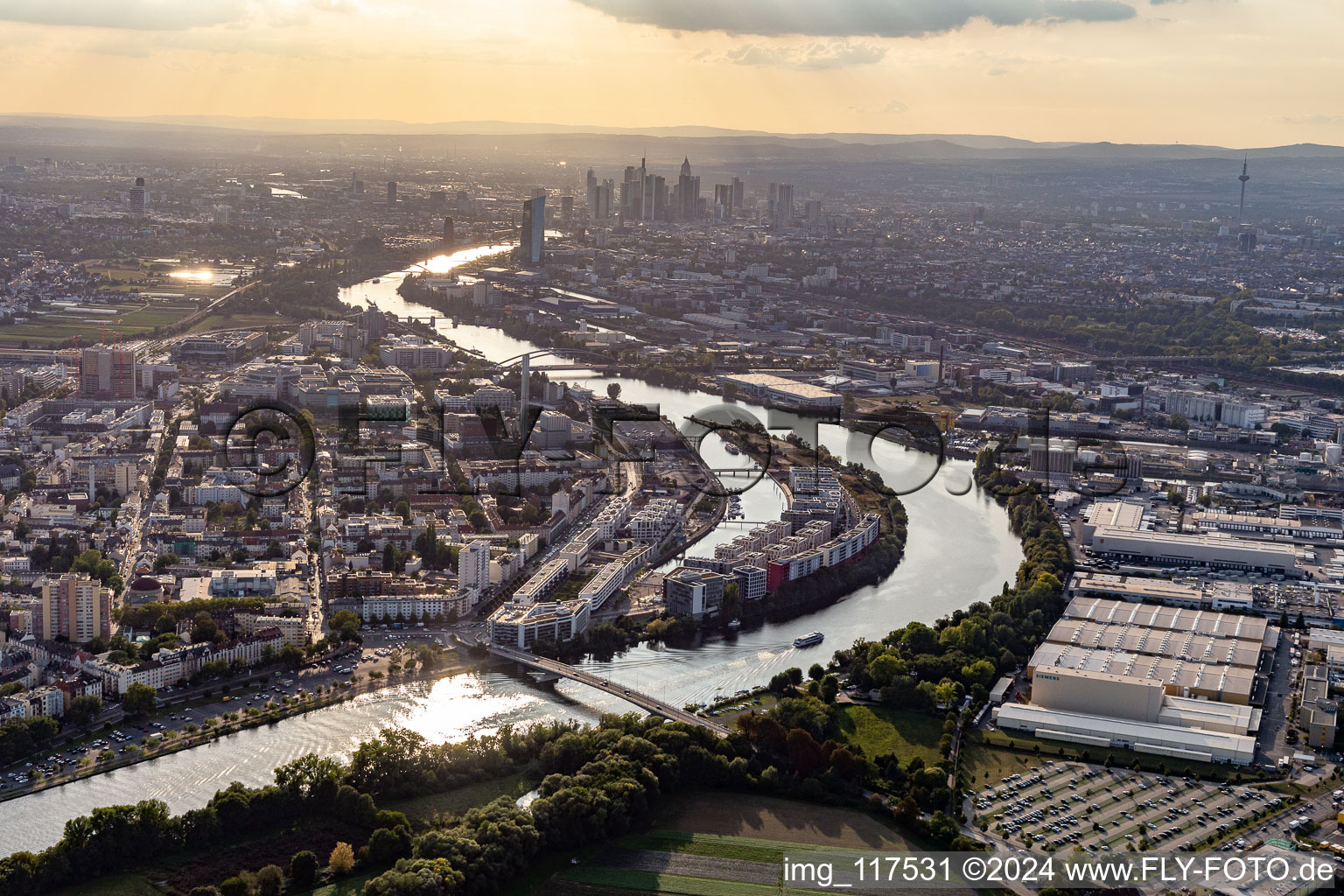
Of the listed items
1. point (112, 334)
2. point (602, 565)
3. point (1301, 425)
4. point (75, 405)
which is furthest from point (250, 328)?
point (1301, 425)

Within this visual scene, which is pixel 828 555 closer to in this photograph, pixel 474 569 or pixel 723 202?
pixel 474 569

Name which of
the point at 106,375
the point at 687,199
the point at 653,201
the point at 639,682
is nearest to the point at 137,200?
the point at 653,201

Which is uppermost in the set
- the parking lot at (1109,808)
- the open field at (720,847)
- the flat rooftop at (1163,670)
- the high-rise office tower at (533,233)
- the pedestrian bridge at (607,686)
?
the high-rise office tower at (533,233)

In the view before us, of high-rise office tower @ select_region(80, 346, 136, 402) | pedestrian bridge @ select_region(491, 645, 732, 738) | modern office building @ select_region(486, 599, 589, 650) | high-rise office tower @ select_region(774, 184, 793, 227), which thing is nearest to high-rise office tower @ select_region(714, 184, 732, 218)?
high-rise office tower @ select_region(774, 184, 793, 227)

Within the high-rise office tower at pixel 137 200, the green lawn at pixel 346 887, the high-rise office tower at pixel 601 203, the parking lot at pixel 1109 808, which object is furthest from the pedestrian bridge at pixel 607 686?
the high-rise office tower at pixel 601 203

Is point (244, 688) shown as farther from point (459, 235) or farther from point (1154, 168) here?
point (1154, 168)

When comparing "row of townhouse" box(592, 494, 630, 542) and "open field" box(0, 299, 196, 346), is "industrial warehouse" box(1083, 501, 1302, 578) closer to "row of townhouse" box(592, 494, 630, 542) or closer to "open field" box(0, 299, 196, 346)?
"row of townhouse" box(592, 494, 630, 542)

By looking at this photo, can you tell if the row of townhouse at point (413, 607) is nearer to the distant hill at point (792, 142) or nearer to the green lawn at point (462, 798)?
the green lawn at point (462, 798)
